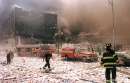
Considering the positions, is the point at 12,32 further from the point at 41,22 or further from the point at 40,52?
→ the point at 40,52

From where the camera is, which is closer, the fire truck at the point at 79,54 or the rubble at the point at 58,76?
the rubble at the point at 58,76

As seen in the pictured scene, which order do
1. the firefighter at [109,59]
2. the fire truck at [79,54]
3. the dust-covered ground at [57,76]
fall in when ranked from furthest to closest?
→ the fire truck at [79,54] < the dust-covered ground at [57,76] < the firefighter at [109,59]

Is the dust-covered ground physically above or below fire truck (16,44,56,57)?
below

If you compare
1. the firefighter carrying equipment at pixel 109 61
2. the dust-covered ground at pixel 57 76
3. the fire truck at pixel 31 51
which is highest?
the firefighter carrying equipment at pixel 109 61

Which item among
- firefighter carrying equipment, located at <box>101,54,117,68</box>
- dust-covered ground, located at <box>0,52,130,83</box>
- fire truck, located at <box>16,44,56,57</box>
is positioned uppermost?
firefighter carrying equipment, located at <box>101,54,117,68</box>

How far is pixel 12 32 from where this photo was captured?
89.6 metres

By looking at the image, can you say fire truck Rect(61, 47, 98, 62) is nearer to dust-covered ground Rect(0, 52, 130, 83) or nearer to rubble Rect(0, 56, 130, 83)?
dust-covered ground Rect(0, 52, 130, 83)

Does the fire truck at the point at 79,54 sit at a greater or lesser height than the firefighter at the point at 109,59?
lesser

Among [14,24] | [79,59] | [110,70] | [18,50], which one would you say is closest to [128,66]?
[79,59]

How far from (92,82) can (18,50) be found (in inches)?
1560

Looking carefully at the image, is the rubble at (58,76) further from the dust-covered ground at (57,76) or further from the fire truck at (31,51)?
the fire truck at (31,51)

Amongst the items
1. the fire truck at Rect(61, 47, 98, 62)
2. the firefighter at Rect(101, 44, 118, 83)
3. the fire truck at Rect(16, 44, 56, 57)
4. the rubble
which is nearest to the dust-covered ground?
the rubble

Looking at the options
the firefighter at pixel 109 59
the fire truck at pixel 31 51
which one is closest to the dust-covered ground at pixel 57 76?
the firefighter at pixel 109 59

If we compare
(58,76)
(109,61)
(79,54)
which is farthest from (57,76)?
(79,54)
